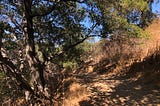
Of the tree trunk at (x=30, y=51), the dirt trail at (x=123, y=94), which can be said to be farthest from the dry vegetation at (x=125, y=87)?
the tree trunk at (x=30, y=51)

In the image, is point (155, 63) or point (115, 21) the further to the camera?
point (155, 63)

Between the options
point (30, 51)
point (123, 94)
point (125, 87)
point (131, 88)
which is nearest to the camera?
point (30, 51)

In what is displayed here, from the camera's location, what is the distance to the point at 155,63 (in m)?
16.0

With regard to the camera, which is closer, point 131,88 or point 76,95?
point 76,95

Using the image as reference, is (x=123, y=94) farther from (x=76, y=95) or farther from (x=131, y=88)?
(x=76, y=95)

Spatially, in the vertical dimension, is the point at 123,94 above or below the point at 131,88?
below

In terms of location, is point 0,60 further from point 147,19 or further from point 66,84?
point 147,19

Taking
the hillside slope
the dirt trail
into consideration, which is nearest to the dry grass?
the hillside slope

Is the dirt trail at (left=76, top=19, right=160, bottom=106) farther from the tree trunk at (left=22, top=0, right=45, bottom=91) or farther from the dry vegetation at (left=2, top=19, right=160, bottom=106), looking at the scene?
the tree trunk at (left=22, top=0, right=45, bottom=91)

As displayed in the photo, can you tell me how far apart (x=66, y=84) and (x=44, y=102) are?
19.5 feet

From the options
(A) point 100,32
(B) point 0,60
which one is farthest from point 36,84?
(A) point 100,32

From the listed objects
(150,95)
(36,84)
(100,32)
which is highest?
(100,32)

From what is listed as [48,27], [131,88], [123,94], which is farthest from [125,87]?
[48,27]

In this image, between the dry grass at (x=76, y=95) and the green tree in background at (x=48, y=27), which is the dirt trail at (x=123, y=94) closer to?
the dry grass at (x=76, y=95)
